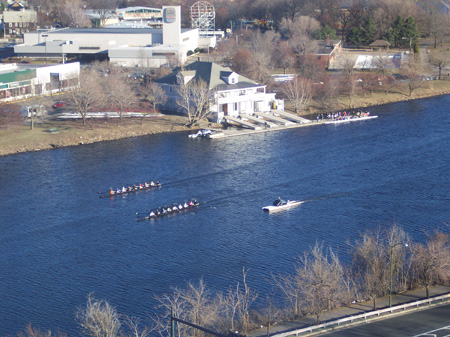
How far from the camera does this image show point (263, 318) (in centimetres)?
1395

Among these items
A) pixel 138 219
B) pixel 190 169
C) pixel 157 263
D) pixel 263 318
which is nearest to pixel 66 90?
pixel 190 169

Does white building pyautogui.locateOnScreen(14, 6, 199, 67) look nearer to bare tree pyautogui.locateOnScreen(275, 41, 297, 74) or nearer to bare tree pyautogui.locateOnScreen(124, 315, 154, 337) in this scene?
bare tree pyautogui.locateOnScreen(275, 41, 297, 74)

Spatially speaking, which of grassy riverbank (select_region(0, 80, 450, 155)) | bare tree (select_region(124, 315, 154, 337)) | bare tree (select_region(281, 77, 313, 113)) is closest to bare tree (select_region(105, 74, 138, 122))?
grassy riverbank (select_region(0, 80, 450, 155))

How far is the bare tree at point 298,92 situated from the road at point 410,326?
22226mm

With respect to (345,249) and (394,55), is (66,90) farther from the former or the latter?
(345,249)

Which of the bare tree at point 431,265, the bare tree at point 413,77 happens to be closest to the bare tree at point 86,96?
the bare tree at point 413,77

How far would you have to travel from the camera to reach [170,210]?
2134 cm

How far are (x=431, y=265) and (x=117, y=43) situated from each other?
37117 mm

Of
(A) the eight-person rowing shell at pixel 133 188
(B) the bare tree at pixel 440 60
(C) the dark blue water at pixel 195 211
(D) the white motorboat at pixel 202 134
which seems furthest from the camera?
(B) the bare tree at pixel 440 60

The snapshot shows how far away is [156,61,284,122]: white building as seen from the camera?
109 ft

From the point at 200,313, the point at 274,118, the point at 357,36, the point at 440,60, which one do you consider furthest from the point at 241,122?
the point at 357,36

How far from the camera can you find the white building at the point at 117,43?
1789 inches

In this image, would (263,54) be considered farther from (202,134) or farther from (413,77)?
(202,134)

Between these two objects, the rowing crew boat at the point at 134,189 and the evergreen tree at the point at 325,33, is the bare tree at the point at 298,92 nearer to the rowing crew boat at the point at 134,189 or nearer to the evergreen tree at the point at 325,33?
the rowing crew boat at the point at 134,189
